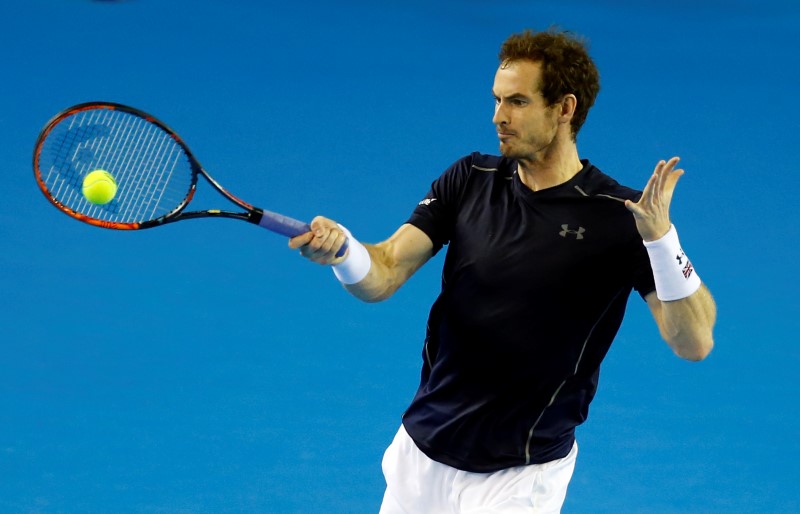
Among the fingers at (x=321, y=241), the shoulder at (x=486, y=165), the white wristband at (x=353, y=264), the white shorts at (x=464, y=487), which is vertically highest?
the shoulder at (x=486, y=165)

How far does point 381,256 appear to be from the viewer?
4039mm

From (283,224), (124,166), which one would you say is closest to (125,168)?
(124,166)

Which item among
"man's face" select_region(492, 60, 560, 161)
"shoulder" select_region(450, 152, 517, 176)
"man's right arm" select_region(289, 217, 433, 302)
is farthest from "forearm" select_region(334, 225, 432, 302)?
"man's face" select_region(492, 60, 560, 161)

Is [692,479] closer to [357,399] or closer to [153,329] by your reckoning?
[357,399]

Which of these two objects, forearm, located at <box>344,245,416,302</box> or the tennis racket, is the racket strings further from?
forearm, located at <box>344,245,416,302</box>

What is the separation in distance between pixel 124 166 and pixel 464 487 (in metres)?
1.54

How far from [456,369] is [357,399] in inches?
102

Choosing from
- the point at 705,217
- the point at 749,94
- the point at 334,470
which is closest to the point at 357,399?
the point at 334,470

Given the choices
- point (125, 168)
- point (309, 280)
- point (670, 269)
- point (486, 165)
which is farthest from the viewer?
point (309, 280)

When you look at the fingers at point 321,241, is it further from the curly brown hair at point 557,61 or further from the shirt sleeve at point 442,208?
the curly brown hair at point 557,61

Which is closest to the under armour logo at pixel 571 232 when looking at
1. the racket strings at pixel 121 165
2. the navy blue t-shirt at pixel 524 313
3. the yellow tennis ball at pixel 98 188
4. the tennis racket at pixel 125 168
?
the navy blue t-shirt at pixel 524 313

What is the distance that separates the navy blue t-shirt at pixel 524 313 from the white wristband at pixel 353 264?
0.28 meters

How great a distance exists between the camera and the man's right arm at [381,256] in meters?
3.71

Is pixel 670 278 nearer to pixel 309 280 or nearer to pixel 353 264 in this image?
pixel 353 264
